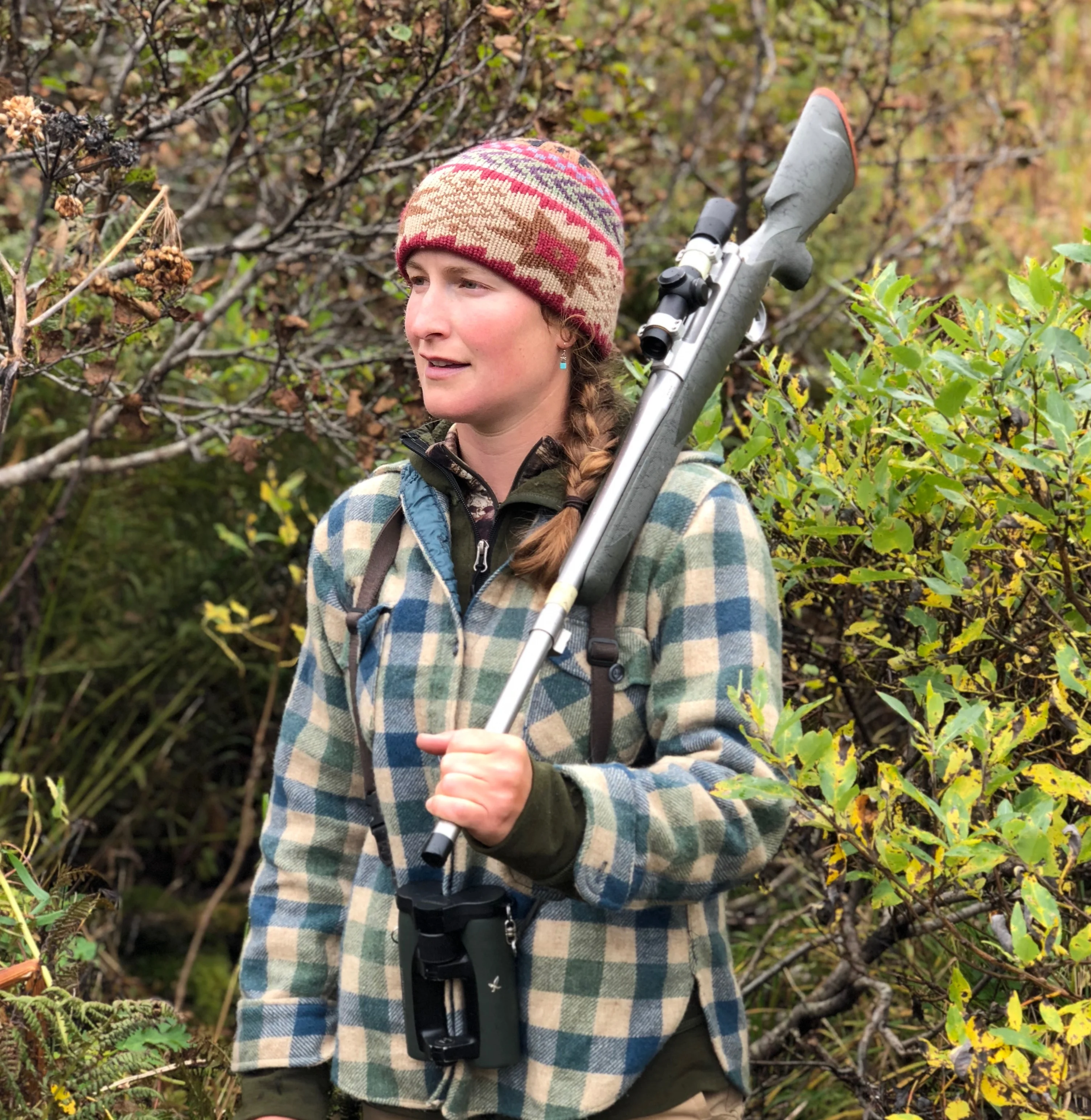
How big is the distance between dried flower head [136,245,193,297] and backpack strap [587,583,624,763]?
957mm

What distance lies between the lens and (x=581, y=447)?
7.14 feet

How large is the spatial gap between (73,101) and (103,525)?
169 cm

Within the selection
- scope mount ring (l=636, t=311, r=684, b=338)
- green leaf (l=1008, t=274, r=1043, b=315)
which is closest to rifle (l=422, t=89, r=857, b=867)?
scope mount ring (l=636, t=311, r=684, b=338)

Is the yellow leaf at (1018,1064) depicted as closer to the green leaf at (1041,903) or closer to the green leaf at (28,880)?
the green leaf at (1041,903)

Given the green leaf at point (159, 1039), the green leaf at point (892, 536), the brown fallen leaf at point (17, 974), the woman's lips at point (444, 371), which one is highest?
the woman's lips at point (444, 371)

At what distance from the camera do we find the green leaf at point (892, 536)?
2.26m

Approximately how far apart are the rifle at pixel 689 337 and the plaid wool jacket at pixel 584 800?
74 millimetres

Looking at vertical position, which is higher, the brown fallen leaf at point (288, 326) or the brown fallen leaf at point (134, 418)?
the brown fallen leaf at point (288, 326)

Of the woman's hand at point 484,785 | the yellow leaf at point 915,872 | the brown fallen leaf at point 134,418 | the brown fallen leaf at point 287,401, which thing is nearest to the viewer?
the woman's hand at point 484,785

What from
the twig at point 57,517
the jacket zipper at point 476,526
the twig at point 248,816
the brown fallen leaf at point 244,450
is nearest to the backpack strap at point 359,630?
the jacket zipper at point 476,526

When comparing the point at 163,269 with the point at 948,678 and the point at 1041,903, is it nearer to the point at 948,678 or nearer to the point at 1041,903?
the point at 948,678

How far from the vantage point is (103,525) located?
4.56m

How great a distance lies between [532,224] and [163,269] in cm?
66

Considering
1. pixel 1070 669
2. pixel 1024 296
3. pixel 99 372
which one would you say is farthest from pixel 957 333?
pixel 99 372
